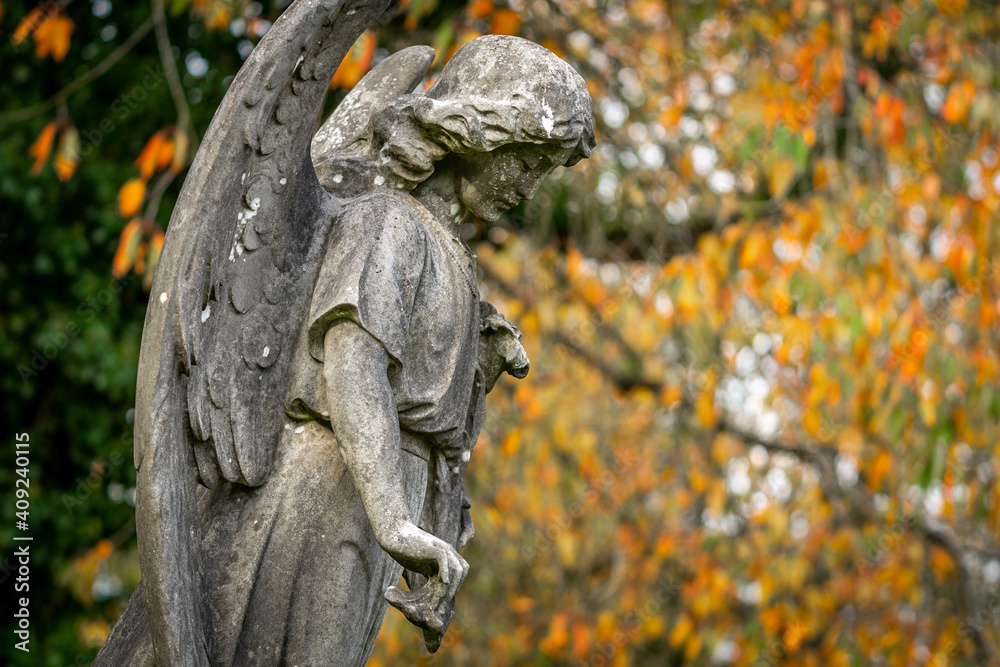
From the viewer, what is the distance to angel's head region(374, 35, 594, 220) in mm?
1655

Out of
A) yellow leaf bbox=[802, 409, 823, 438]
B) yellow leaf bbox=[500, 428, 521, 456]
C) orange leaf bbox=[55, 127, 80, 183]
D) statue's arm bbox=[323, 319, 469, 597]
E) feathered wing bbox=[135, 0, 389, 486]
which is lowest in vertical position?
yellow leaf bbox=[802, 409, 823, 438]

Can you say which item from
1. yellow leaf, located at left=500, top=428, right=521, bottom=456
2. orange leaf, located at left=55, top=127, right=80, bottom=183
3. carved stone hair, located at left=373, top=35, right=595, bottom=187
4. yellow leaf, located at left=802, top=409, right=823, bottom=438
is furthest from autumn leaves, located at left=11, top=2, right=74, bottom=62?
yellow leaf, located at left=802, top=409, right=823, bottom=438

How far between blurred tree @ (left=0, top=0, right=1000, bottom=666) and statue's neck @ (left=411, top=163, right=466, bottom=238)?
1810mm

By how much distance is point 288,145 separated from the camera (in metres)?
1.59

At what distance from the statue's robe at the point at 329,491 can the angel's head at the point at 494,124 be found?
0.34 ft

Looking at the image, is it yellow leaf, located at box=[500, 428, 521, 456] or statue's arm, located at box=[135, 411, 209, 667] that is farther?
yellow leaf, located at box=[500, 428, 521, 456]

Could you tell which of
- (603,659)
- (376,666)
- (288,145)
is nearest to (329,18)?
(288,145)

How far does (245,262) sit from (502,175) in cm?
43

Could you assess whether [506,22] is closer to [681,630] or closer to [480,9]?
[480,9]

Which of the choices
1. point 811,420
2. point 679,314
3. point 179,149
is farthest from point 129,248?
point 811,420

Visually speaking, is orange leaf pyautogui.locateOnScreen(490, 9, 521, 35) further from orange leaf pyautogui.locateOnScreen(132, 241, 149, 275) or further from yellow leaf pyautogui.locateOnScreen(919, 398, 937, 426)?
yellow leaf pyautogui.locateOnScreen(919, 398, 937, 426)

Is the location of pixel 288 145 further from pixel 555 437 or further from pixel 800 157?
pixel 555 437

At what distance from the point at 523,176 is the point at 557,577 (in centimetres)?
435

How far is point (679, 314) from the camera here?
4387 mm
